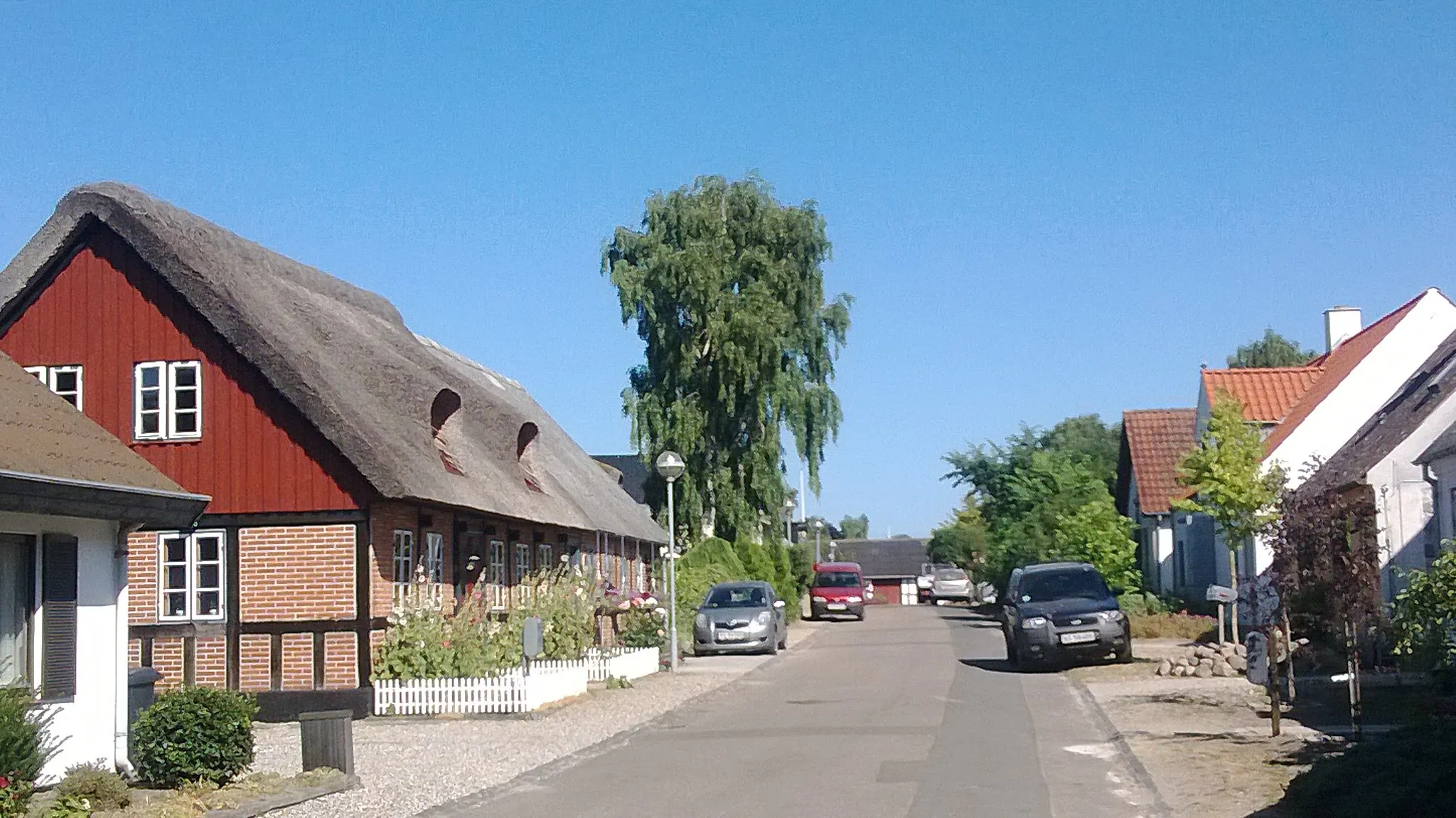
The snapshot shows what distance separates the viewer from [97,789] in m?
12.2

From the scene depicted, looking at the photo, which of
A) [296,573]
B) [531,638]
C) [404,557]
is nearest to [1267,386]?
[531,638]

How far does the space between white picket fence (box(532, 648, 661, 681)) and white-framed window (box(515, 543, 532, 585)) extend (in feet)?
7.95

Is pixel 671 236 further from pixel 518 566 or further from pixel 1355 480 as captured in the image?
pixel 1355 480

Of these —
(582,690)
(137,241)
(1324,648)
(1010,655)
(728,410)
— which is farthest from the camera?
(728,410)

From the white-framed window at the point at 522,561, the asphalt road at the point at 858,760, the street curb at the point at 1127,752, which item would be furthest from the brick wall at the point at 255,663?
the street curb at the point at 1127,752

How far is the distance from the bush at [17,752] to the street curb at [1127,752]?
8.30m

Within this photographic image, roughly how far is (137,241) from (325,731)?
9791 millimetres

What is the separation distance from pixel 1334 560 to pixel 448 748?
383 inches

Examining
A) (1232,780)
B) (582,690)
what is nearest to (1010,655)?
(582,690)

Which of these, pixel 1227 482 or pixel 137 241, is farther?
pixel 1227 482

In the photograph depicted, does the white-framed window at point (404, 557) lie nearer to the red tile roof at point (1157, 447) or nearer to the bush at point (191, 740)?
the bush at point (191, 740)

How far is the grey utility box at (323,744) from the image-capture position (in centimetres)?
1438

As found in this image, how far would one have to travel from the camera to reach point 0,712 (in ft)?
37.9

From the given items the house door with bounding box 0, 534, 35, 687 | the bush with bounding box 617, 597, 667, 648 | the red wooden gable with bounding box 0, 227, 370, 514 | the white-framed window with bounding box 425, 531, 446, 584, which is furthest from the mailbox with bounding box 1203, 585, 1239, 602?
the house door with bounding box 0, 534, 35, 687
